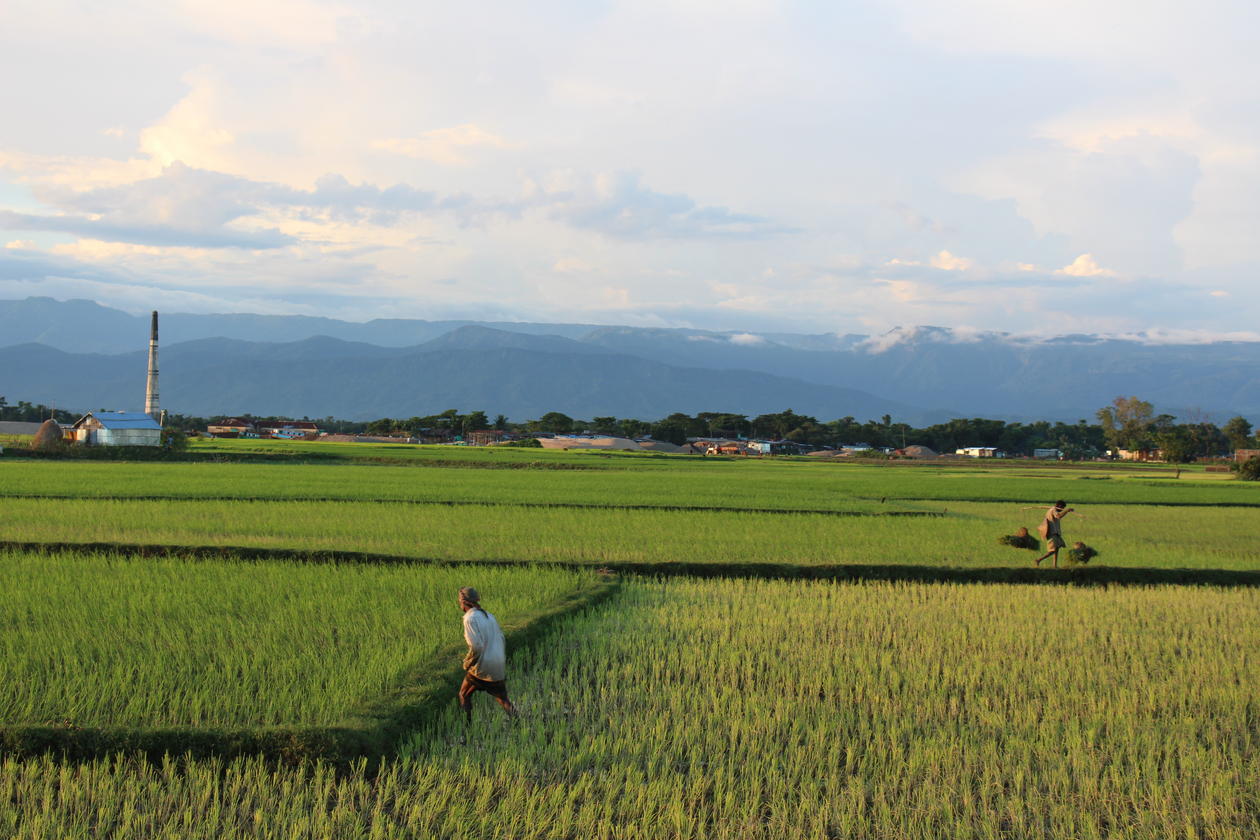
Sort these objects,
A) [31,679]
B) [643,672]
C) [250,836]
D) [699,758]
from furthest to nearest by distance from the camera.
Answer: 1. [643,672]
2. [31,679]
3. [699,758]
4. [250,836]

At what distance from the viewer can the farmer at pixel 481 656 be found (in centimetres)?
598

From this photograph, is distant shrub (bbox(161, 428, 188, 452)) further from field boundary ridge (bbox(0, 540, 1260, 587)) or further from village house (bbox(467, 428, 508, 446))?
village house (bbox(467, 428, 508, 446))

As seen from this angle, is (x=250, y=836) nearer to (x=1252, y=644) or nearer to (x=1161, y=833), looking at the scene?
(x=1161, y=833)

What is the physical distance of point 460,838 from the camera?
4.57 metres

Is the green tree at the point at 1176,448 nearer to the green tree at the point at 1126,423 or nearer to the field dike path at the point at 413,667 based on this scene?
the green tree at the point at 1126,423

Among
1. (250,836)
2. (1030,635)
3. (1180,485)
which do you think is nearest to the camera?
(250,836)

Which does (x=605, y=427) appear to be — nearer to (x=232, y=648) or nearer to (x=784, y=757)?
(x=232, y=648)

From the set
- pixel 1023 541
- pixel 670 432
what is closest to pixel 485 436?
pixel 670 432

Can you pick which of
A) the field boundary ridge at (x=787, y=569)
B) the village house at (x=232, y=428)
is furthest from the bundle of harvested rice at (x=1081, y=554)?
the village house at (x=232, y=428)

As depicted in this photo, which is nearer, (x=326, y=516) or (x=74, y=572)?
(x=74, y=572)

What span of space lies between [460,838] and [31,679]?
11.9 feet

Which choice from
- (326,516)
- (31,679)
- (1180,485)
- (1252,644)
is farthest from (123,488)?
(1180,485)

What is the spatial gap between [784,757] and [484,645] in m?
1.87

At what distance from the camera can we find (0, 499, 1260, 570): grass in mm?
13734
